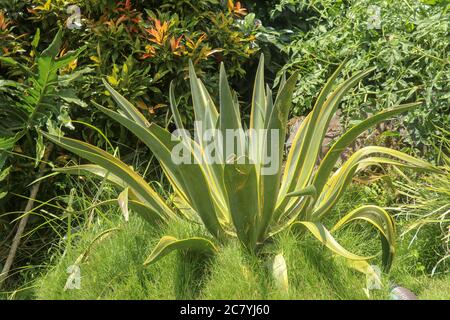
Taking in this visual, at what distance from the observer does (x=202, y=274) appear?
346 centimetres

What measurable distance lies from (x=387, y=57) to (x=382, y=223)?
1.54m

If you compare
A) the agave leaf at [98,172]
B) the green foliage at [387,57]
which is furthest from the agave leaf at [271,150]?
the green foliage at [387,57]

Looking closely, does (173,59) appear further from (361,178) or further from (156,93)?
(361,178)

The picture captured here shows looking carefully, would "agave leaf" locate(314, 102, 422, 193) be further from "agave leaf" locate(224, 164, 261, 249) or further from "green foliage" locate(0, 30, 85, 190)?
"green foliage" locate(0, 30, 85, 190)

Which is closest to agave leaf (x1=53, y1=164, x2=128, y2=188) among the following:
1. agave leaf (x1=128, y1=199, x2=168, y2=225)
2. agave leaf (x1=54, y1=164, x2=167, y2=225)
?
agave leaf (x1=54, y1=164, x2=167, y2=225)

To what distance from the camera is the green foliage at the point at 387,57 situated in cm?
450

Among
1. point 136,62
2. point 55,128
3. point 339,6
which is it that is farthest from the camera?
point 339,6

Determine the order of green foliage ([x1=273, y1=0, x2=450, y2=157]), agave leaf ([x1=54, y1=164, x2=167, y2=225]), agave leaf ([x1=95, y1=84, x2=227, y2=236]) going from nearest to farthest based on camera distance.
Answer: agave leaf ([x1=95, y1=84, x2=227, y2=236])
agave leaf ([x1=54, y1=164, x2=167, y2=225])
green foliage ([x1=273, y1=0, x2=450, y2=157])

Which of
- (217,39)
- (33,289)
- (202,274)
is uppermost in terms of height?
(217,39)

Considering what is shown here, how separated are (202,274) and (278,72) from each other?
2.23 meters

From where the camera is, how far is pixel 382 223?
3.46 metres

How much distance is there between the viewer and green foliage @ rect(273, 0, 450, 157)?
4.50 metres
